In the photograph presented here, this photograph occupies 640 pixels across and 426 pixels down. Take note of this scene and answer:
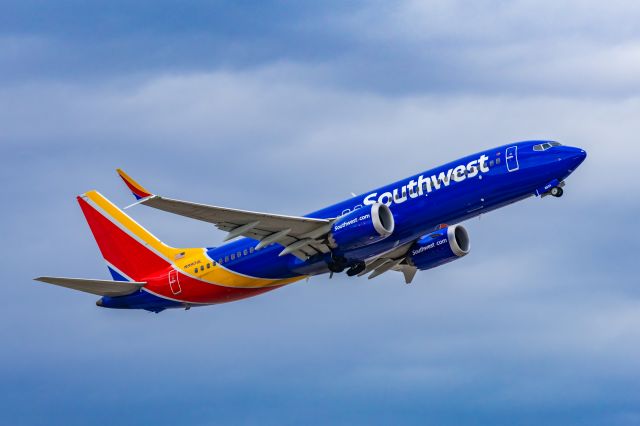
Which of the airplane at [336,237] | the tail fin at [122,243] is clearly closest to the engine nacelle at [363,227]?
the airplane at [336,237]

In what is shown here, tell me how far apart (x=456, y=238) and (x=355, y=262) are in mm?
6534

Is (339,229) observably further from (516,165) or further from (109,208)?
(109,208)

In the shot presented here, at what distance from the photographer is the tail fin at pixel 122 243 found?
68875 millimetres

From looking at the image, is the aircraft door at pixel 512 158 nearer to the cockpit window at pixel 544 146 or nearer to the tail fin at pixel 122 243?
the cockpit window at pixel 544 146

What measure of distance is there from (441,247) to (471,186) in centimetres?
786

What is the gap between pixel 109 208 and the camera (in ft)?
236

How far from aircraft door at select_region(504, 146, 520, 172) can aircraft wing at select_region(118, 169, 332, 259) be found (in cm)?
908

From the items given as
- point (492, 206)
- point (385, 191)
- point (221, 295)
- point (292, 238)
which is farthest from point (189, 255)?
point (492, 206)

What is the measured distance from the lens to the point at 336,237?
2395 inches

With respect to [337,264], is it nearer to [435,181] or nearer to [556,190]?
[435,181]

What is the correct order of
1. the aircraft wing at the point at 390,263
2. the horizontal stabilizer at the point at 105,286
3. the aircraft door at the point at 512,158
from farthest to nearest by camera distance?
the aircraft wing at the point at 390,263, the horizontal stabilizer at the point at 105,286, the aircraft door at the point at 512,158

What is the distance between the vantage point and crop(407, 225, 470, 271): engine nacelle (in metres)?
66.4

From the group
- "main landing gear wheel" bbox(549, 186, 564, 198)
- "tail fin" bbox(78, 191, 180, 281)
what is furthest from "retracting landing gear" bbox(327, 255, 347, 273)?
"main landing gear wheel" bbox(549, 186, 564, 198)

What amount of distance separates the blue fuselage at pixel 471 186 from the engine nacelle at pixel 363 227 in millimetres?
971
